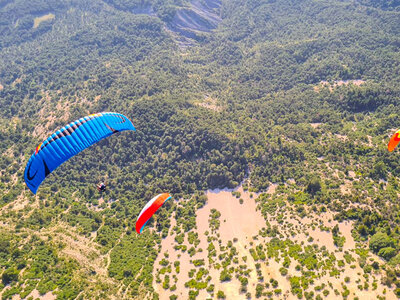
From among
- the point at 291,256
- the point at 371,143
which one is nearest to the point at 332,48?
the point at 371,143

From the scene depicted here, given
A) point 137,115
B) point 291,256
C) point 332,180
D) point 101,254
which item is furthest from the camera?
point 137,115

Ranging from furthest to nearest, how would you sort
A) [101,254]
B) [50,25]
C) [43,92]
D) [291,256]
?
[50,25], [43,92], [101,254], [291,256]

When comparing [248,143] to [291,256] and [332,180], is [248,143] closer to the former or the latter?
[332,180]

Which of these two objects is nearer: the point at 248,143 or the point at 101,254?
the point at 101,254

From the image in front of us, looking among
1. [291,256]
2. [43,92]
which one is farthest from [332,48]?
[43,92]

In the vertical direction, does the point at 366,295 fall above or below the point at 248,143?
above

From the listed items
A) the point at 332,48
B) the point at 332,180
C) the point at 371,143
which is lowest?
the point at 332,180
